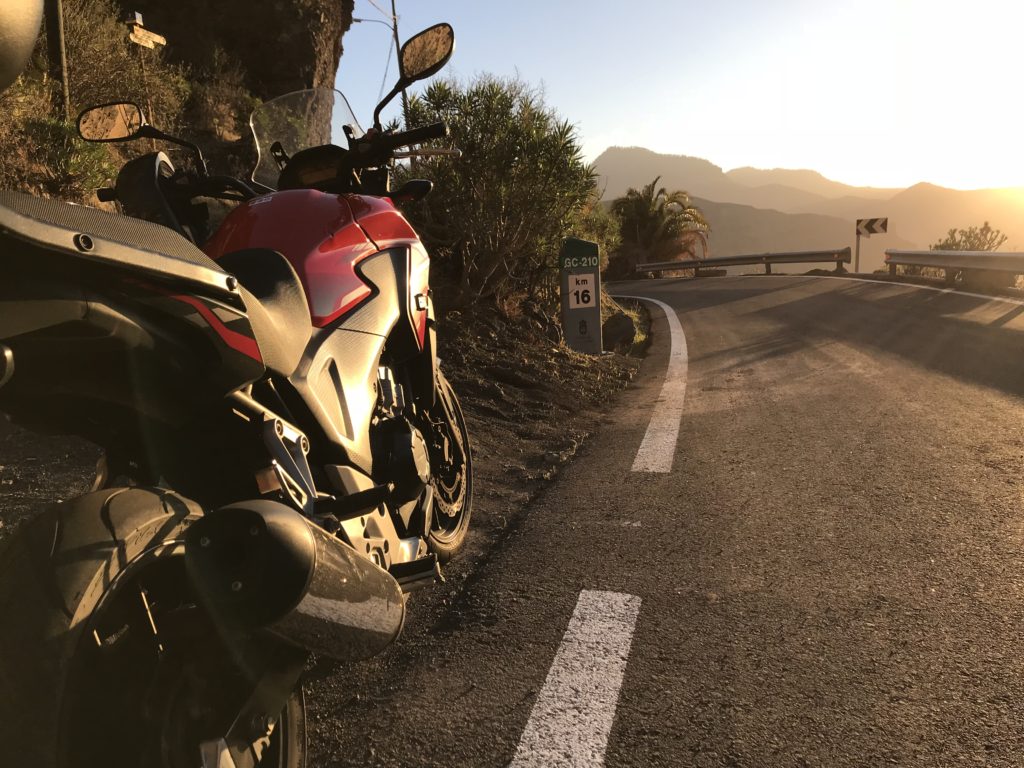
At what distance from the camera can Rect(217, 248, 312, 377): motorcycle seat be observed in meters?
1.69

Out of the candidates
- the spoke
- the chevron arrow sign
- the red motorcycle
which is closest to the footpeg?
the red motorcycle

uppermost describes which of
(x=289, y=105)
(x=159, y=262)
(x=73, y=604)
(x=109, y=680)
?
(x=289, y=105)

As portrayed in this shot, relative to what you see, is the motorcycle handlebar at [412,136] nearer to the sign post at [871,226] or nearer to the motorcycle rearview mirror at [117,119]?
the motorcycle rearview mirror at [117,119]

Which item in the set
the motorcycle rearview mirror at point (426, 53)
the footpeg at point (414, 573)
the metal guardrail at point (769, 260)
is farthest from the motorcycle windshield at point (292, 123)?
the metal guardrail at point (769, 260)

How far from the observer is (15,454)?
3.88 meters

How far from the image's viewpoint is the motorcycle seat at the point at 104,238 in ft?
3.64

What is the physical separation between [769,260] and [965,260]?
41.0 ft

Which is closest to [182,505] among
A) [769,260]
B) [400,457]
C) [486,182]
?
[400,457]

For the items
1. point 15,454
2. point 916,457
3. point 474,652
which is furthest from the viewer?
point 916,457

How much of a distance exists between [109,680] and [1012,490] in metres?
4.01

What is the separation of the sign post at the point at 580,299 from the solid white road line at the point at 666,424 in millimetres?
1078

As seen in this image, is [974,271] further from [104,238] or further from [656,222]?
[656,222]

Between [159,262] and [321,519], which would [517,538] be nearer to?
[321,519]

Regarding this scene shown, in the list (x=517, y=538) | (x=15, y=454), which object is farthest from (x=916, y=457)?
(x=15, y=454)
